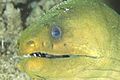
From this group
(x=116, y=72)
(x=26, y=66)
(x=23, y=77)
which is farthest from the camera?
(x=23, y=77)

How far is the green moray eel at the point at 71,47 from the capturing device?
2.43 metres

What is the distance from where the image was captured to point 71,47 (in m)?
2.47

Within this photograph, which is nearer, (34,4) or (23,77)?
(23,77)

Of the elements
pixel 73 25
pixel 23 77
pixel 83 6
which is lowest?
pixel 23 77

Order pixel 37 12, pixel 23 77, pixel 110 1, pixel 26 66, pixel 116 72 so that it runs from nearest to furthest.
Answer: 1. pixel 26 66
2. pixel 116 72
3. pixel 23 77
4. pixel 110 1
5. pixel 37 12

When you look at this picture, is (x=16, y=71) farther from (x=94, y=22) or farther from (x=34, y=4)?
(x=94, y=22)

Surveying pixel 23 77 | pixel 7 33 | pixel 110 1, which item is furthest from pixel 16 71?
pixel 110 1

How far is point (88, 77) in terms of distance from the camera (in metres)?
2.59

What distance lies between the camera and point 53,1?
4.52 meters

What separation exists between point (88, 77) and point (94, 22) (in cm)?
54

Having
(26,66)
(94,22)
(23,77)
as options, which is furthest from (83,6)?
(23,77)

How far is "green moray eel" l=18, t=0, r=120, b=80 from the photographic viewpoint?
2432mm

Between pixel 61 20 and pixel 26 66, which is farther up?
pixel 61 20

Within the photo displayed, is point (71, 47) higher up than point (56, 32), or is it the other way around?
point (56, 32)
